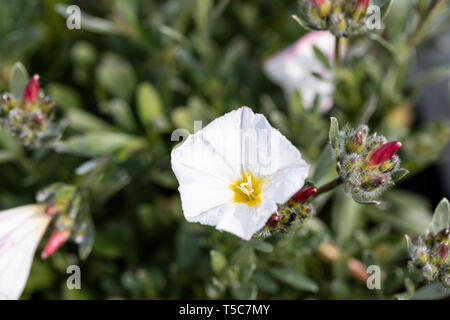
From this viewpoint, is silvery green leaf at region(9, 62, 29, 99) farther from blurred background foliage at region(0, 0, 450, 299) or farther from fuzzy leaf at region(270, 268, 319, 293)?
fuzzy leaf at region(270, 268, 319, 293)

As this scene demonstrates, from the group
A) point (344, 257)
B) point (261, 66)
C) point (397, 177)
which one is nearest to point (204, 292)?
point (344, 257)

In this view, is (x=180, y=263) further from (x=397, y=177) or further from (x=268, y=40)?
(x=268, y=40)

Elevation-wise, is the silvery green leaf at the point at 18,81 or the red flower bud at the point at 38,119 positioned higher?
the silvery green leaf at the point at 18,81


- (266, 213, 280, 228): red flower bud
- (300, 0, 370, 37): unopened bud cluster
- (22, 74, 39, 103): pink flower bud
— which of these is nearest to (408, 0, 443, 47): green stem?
(300, 0, 370, 37): unopened bud cluster

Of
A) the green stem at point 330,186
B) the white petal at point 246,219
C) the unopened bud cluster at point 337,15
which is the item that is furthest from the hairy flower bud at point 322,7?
the white petal at point 246,219

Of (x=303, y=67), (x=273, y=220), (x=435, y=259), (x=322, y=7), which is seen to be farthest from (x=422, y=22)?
(x=273, y=220)

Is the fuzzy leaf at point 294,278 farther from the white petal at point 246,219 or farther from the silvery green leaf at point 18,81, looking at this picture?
the silvery green leaf at point 18,81
